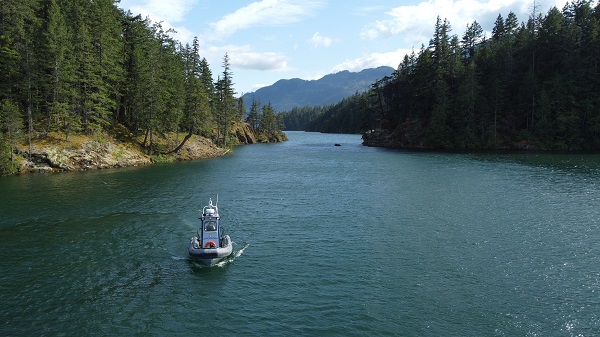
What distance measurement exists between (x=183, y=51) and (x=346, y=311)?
110016mm

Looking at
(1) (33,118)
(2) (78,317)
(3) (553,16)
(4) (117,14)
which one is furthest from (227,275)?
(3) (553,16)

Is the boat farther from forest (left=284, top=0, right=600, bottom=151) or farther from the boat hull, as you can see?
forest (left=284, top=0, right=600, bottom=151)

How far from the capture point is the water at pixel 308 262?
17.5m

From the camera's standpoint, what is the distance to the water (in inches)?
689

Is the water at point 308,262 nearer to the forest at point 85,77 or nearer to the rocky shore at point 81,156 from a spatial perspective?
the rocky shore at point 81,156

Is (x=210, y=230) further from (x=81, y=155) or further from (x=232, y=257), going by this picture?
(x=81, y=155)

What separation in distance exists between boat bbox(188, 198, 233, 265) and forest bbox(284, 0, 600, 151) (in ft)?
312

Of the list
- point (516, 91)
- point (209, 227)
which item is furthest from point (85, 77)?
point (516, 91)

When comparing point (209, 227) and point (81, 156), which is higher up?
point (81, 156)

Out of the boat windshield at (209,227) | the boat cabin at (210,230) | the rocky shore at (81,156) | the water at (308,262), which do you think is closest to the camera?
the water at (308,262)

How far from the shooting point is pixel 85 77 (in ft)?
219

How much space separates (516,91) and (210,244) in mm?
111330

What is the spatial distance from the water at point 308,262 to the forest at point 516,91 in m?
60.0

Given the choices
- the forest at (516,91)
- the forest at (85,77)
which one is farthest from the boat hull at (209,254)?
the forest at (516,91)
